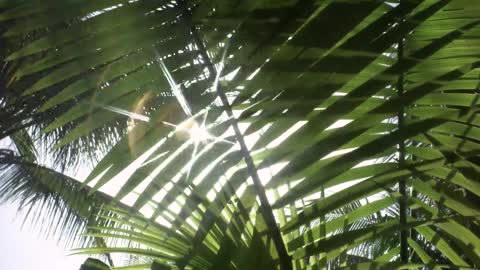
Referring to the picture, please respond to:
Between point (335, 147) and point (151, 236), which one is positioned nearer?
point (335, 147)

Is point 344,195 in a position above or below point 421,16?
below

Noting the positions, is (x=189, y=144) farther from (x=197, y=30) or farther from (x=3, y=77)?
(x=3, y=77)

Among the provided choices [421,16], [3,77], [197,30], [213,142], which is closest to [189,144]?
[213,142]

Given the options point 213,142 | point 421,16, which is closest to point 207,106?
point 213,142

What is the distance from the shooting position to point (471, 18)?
28.0 inches

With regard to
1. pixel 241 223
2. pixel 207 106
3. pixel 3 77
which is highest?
pixel 3 77

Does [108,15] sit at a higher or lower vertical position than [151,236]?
higher

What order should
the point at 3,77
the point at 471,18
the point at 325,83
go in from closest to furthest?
1. the point at 325,83
2. the point at 471,18
3. the point at 3,77

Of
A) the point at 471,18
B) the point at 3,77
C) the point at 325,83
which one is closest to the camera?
the point at 325,83

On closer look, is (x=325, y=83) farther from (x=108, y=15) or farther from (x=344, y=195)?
(x=108, y=15)

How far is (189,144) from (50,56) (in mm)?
177

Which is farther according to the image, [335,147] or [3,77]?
[3,77]

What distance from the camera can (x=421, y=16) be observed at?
606 millimetres

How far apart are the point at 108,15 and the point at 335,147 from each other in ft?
0.90
